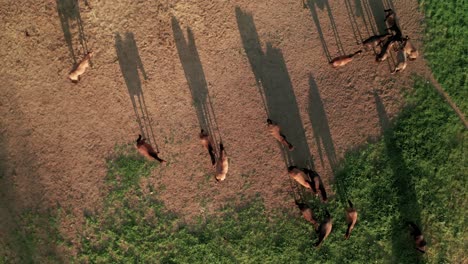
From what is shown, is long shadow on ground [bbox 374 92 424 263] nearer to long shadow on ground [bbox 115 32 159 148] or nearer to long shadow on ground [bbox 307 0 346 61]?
long shadow on ground [bbox 307 0 346 61]

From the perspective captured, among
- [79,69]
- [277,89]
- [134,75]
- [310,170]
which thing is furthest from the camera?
[277,89]

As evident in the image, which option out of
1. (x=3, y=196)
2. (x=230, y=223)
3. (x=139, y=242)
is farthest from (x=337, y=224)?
(x=3, y=196)

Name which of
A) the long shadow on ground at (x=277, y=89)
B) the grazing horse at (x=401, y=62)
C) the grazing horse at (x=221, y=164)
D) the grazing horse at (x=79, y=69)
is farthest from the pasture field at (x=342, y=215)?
the grazing horse at (x=79, y=69)

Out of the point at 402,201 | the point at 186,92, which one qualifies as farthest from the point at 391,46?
the point at 186,92

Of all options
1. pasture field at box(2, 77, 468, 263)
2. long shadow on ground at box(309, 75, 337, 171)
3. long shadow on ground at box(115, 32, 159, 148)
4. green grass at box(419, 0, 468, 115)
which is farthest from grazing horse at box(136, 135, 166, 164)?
green grass at box(419, 0, 468, 115)

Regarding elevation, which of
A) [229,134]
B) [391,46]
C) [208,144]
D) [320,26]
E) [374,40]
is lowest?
[208,144]

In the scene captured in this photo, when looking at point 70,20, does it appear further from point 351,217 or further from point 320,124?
point 351,217

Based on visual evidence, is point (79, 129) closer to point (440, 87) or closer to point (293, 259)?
point (293, 259)
